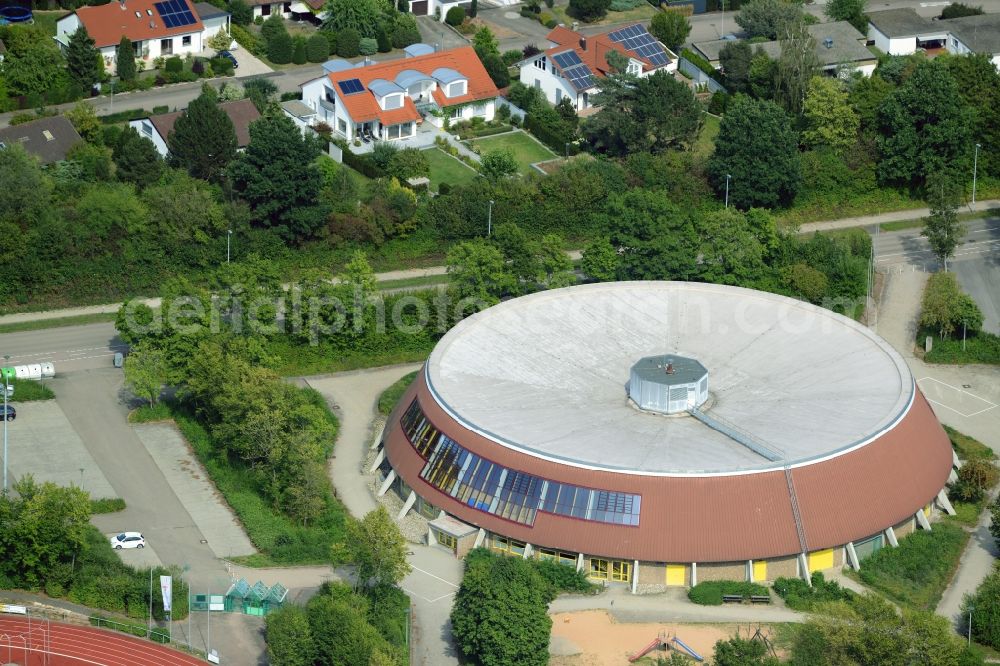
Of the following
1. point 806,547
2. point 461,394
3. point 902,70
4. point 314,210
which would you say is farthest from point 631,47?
point 806,547

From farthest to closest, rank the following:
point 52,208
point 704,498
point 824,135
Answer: point 824,135 < point 52,208 < point 704,498

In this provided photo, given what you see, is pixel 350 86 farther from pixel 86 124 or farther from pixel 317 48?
pixel 86 124

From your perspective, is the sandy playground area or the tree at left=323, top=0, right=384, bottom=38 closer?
the sandy playground area

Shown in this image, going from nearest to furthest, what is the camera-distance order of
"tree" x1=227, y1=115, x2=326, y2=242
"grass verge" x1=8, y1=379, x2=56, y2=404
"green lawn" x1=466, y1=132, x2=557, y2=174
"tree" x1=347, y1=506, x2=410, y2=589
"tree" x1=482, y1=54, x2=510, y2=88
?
1. "tree" x1=347, y1=506, x2=410, y2=589
2. "grass verge" x1=8, y1=379, x2=56, y2=404
3. "tree" x1=227, y1=115, x2=326, y2=242
4. "green lawn" x1=466, y1=132, x2=557, y2=174
5. "tree" x1=482, y1=54, x2=510, y2=88

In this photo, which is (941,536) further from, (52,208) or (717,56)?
(717,56)

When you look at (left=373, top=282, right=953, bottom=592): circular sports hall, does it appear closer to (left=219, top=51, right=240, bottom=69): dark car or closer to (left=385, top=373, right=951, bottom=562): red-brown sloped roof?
(left=385, top=373, right=951, bottom=562): red-brown sloped roof

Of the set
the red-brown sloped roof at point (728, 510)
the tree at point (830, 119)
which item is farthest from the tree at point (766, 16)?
the red-brown sloped roof at point (728, 510)

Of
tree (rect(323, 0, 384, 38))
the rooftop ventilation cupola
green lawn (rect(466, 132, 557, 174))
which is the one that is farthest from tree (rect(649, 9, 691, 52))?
the rooftop ventilation cupola

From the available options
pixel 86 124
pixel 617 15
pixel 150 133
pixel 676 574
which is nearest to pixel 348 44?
pixel 150 133
